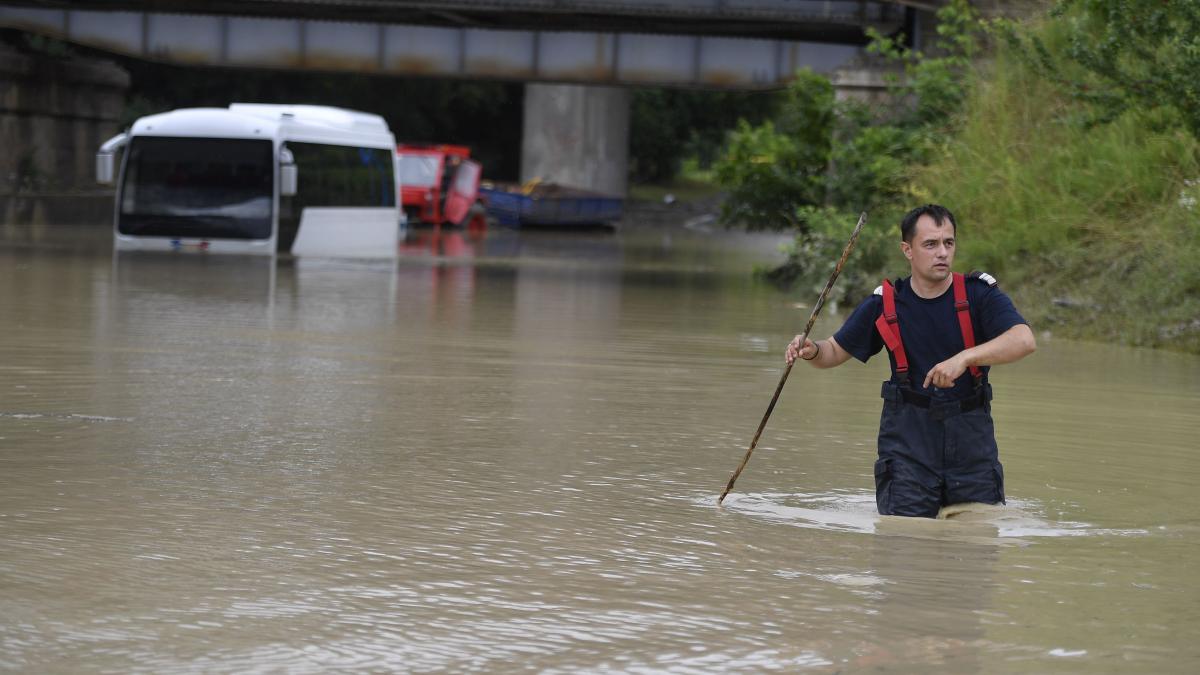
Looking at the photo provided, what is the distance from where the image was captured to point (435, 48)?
1572 inches

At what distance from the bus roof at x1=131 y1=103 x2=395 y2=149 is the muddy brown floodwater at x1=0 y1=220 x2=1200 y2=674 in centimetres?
1525

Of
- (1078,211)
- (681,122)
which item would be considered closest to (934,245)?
(1078,211)

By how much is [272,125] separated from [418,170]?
26.3m

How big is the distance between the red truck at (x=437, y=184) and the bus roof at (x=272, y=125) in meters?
20.9

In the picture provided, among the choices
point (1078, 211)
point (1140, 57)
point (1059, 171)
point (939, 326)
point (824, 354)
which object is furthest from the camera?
point (1059, 171)

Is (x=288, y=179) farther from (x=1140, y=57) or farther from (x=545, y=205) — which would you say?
(x=545, y=205)

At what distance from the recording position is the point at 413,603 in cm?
581

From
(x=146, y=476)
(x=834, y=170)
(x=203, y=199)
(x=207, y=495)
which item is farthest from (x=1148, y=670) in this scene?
(x=203, y=199)

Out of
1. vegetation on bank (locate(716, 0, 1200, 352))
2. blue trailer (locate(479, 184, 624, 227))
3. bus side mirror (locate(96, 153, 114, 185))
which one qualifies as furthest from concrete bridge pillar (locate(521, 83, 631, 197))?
vegetation on bank (locate(716, 0, 1200, 352))

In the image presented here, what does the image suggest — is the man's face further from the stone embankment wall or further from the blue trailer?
the blue trailer

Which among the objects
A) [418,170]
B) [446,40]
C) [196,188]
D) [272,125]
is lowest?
[196,188]

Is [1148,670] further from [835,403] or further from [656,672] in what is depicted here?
[835,403]

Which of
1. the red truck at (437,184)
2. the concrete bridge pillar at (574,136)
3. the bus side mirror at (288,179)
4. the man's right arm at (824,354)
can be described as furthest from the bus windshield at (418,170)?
the man's right arm at (824,354)

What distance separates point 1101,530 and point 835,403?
14.5ft
